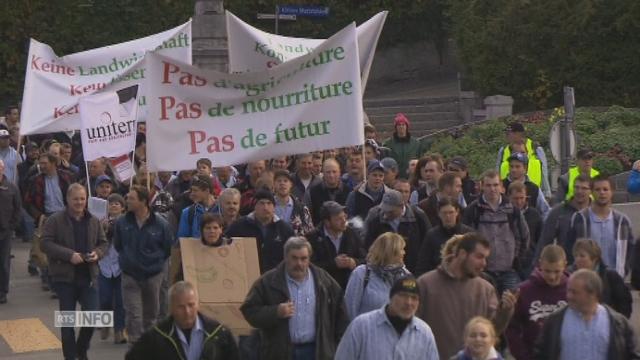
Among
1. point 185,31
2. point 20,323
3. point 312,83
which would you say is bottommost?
point 20,323

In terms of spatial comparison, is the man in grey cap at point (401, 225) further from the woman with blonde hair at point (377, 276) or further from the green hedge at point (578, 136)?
the green hedge at point (578, 136)

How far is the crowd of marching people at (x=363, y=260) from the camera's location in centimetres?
812

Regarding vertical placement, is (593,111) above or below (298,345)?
above

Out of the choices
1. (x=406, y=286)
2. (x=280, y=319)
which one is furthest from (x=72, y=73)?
(x=406, y=286)

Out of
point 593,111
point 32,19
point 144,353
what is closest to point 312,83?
point 144,353

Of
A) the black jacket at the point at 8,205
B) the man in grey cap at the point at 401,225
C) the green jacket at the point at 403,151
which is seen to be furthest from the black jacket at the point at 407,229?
the green jacket at the point at 403,151

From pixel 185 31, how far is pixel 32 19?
16.5 m

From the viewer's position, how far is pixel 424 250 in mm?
10406

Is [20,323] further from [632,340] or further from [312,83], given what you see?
[632,340]

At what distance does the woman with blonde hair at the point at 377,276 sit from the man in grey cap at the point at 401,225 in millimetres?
1631

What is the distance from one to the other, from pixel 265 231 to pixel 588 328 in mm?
3486

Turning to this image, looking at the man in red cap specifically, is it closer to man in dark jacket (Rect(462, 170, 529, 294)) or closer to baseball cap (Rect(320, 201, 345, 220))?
man in dark jacket (Rect(462, 170, 529, 294))

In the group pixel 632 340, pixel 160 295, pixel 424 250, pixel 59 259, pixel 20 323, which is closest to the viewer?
pixel 632 340

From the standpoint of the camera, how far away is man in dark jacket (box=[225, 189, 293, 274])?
35.7 ft
